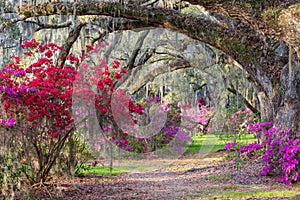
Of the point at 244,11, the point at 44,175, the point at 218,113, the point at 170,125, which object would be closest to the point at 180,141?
the point at 170,125

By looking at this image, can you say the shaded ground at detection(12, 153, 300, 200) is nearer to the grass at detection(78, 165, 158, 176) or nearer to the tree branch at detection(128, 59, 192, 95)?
the grass at detection(78, 165, 158, 176)

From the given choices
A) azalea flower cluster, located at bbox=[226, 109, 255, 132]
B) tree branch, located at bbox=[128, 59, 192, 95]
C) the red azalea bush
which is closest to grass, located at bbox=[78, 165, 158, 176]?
the red azalea bush

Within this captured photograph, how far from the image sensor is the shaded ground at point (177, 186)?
19.2ft

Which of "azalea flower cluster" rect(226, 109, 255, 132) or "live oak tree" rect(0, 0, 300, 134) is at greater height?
"live oak tree" rect(0, 0, 300, 134)

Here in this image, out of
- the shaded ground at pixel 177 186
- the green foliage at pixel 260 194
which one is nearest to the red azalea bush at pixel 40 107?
the shaded ground at pixel 177 186

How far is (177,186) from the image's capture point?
722 cm

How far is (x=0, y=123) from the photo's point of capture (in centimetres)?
496

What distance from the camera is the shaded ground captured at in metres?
5.84

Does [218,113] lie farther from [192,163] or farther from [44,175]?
[44,175]

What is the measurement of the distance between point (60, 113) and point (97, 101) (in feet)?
3.66

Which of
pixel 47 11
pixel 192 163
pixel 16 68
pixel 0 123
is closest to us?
pixel 0 123

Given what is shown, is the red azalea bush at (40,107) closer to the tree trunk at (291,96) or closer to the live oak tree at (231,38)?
the live oak tree at (231,38)

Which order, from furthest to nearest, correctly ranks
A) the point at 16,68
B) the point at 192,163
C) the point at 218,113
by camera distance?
the point at 218,113, the point at 192,163, the point at 16,68

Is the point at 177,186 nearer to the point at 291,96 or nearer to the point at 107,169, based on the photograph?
the point at 291,96
